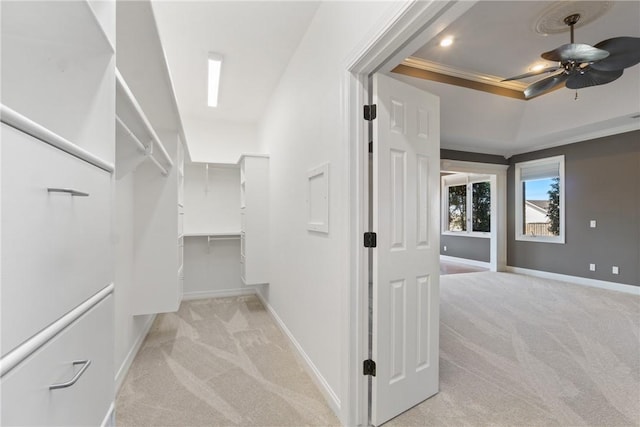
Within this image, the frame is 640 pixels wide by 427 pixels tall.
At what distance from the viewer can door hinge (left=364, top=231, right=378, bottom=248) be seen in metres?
1.71

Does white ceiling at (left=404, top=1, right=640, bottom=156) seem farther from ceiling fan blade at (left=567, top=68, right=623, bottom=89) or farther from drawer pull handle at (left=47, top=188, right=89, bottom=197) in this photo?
drawer pull handle at (left=47, top=188, right=89, bottom=197)

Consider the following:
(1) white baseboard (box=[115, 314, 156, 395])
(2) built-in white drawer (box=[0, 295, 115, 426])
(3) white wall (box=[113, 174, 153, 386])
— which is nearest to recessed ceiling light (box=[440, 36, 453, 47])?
(3) white wall (box=[113, 174, 153, 386])

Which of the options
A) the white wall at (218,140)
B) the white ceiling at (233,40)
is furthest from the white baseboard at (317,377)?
the white wall at (218,140)

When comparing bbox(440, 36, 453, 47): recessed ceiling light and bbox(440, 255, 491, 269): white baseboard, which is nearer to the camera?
bbox(440, 36, 453, 47): recessed ceiling light

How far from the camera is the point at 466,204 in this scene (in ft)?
26.9

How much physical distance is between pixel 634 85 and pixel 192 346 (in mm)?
6256

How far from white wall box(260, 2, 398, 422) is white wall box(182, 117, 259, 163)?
65.2 inches

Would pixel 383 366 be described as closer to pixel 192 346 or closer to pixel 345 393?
pixel 345 393

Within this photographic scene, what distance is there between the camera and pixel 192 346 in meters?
2.79

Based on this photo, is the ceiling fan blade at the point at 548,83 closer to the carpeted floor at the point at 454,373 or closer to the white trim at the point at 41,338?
the carpeted floor at the point at 454,373

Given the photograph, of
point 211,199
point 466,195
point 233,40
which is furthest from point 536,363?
point 466,195

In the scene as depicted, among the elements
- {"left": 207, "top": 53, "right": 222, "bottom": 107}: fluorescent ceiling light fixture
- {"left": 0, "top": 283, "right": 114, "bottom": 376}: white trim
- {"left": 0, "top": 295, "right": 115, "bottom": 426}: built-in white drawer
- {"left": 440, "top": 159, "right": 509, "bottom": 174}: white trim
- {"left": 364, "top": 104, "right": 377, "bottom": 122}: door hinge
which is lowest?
{"left": 0, "top": 295, "right": 115, "bottom": 426}: built-in white drawer

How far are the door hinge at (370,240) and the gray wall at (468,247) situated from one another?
6.81m

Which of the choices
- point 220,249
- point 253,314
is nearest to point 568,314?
point 253,314
